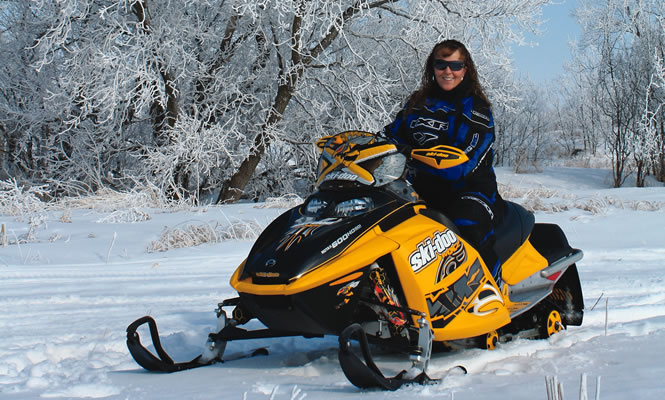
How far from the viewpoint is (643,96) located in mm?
16312

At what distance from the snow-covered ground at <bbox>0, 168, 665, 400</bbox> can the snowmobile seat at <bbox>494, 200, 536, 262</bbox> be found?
426mm

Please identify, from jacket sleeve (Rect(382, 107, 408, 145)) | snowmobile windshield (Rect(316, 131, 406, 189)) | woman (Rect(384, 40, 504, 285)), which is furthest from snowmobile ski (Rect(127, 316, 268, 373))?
jacket sleeve (Rect(382, 107, 408, 145))

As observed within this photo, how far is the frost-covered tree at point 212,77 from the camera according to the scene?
10180 millimetres

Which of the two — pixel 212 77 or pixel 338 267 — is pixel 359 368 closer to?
pixel 338 267

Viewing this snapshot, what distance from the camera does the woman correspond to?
9.57ft

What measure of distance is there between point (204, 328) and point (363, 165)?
131 centimetres

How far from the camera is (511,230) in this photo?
3148 mm

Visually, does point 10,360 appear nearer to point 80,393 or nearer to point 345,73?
point 80,393

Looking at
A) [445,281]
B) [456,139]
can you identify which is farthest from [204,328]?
[456,139]

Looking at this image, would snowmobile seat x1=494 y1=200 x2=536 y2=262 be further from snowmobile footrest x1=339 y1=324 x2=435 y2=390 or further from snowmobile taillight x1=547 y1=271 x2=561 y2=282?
snowmobile footrest x1=339 y1=324 x2=435 y2=390

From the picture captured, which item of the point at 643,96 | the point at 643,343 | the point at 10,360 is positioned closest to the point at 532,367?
the point at 643,343

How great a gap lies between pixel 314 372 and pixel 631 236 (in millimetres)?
4736

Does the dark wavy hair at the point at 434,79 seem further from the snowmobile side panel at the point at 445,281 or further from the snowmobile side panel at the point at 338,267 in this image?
the snowmobile side panel at the point at 338,267

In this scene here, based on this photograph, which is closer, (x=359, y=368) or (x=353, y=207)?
(x=359, y=368)
